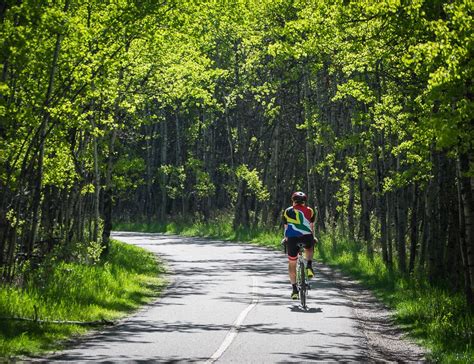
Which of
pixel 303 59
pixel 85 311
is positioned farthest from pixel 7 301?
pixel 303 59

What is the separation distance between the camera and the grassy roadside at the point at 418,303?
13.0m

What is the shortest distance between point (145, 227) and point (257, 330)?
46767 millimetres

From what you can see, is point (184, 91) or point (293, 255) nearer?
point (293, 255)

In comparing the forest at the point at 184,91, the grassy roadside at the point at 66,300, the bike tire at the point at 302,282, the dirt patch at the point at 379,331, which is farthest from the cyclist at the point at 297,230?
the grassy roadside at the point at 66,300

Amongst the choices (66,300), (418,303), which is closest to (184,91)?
(66,300)

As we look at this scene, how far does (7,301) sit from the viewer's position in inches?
583

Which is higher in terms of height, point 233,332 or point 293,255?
point 293,255

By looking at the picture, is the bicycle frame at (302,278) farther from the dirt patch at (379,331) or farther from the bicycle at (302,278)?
the dirt patch at (379,331)

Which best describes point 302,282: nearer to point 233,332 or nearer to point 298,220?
point 298,220

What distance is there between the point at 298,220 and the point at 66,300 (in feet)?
16.0

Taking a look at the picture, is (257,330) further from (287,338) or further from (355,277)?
(355,277)

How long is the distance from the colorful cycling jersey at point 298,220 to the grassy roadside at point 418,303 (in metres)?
2.52

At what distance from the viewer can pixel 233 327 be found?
50.8 ft

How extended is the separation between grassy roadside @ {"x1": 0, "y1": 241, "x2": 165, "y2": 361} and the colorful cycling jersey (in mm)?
3851
